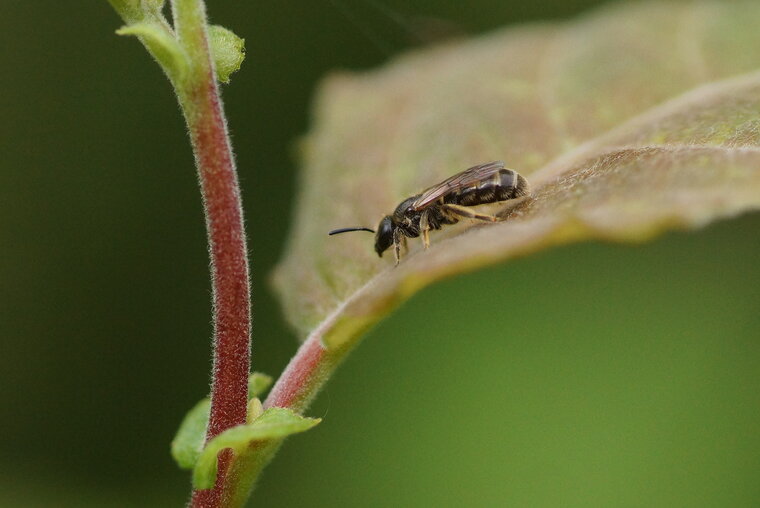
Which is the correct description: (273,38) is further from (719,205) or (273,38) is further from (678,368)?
(719,205)

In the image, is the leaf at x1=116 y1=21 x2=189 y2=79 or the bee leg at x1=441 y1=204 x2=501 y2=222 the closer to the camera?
the leaf at x1=116 y1=21 x2=189 y2=79

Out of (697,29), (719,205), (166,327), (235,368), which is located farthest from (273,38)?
(719,205)

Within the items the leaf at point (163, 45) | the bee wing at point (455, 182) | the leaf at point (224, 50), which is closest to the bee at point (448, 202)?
the bee wing at point (455, 182)

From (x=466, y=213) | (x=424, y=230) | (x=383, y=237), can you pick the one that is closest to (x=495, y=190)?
(x=466, y=213)

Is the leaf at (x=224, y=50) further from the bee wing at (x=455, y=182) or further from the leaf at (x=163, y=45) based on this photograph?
the bee wing at (x=455, y=182)

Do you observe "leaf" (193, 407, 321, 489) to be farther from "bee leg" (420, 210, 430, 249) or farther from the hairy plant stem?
"bee leg" (420, 210, 430, 249)

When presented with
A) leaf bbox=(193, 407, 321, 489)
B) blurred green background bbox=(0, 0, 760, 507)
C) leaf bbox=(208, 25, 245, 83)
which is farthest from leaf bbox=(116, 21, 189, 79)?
blurred green background bbox=(0, 0, 760, 507)

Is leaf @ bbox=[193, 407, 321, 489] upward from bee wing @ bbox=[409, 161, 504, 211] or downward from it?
downward

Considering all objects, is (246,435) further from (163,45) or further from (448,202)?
(448,202)
